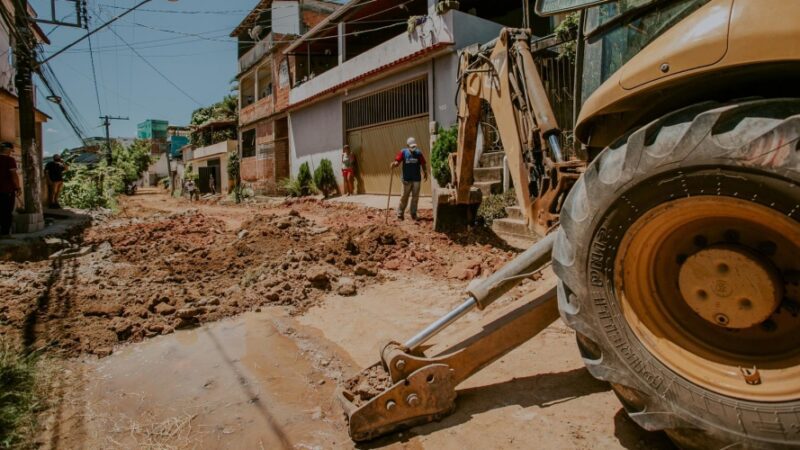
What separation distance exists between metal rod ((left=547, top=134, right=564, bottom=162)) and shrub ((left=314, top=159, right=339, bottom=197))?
14.1 meters

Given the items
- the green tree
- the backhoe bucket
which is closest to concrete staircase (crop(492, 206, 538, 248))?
the backhoe bucket

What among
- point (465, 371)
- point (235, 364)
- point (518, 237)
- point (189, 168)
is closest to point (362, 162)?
point (518, 237)

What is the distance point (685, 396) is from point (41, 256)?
9.53 metres

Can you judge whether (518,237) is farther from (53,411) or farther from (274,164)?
(274,164)

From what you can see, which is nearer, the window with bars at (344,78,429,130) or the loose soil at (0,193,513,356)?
the loose soil at (0,193,513,356)

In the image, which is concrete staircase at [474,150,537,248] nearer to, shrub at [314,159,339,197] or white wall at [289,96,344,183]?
white wall at [289,96,344,183]

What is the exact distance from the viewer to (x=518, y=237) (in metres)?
7.23

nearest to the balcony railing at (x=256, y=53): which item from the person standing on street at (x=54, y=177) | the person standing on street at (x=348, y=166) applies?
the person standing on street at (x=348, y=166)

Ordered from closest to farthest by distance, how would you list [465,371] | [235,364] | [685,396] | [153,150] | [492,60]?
[685,396], [465,371], [235,364], [492,60], [153,150]

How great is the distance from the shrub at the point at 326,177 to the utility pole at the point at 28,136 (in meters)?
9.01

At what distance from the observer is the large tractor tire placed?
4.85 feet

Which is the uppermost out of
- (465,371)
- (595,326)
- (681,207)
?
(681,207)

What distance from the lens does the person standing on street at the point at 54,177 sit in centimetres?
1419

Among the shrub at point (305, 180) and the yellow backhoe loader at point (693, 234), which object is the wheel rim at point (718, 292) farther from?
the shrub at point (305, 180)
